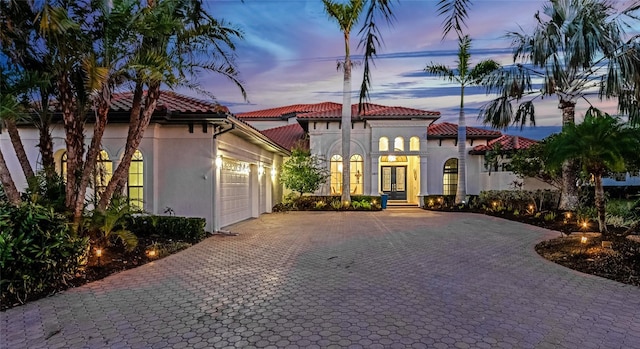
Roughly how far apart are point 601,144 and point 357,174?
51.0 feet

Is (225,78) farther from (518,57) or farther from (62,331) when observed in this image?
(518,57)

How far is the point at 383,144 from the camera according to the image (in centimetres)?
2305

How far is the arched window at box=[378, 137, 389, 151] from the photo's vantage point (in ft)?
74.8

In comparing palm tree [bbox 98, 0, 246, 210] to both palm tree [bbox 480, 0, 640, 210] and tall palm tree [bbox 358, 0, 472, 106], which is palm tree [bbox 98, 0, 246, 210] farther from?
palm tree [bbox 480, 0, 640, 210]

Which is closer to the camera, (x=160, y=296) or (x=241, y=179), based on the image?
(x=160, y=296)

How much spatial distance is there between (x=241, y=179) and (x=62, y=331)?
1118 centimetres

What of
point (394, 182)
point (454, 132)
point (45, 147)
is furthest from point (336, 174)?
point (45, 147)

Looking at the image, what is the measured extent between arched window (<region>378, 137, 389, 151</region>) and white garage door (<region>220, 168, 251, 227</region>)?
31.0ft

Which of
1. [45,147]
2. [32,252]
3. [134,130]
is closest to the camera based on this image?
[32,252]

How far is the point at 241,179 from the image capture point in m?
15.5

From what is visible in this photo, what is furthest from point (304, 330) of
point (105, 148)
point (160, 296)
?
point (105, 148)

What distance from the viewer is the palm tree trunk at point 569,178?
14.8 metres

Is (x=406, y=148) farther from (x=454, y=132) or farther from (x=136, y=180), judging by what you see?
(x=136, y=180)

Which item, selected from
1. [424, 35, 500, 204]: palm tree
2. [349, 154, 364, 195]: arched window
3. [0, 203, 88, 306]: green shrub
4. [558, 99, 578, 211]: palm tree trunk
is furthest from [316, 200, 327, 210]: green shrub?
[0, 203, 88, 306]: green shrub
